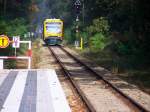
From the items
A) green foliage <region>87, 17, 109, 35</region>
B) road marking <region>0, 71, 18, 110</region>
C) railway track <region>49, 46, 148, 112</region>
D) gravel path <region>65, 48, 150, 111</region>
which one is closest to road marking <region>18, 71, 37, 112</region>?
road marking <region>0, 71, 18, 110</region>

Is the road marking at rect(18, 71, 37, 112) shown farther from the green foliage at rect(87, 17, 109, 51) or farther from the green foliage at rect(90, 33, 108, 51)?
the green foliage at rect(87, 17, 109, 51)

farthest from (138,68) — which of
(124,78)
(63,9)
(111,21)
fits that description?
(63,9)

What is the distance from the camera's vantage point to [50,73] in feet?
73.2

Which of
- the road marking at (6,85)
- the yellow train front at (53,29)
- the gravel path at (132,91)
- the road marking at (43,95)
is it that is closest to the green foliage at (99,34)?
the yellow train front at (53,29)

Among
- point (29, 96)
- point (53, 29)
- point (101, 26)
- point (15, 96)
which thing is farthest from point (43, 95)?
point (53, 29)

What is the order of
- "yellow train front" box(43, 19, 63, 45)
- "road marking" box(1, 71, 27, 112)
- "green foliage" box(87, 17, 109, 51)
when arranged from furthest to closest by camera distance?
"yellow train front" box(43, 19, 63, 45), "green foliage" box(87, 17, 109, 51), "road marking" box(1, 71, 27, 112)

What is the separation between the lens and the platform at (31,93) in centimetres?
1320

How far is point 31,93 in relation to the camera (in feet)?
52.0

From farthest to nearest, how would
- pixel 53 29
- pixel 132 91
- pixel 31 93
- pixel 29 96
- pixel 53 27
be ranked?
pixel 53 27 < pixel 53 29 < pixel 132 91 < pixel 31 93 < pixel 29 96

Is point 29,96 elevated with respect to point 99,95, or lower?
elevated

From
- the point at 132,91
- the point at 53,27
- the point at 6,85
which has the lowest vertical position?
the point at 132,91

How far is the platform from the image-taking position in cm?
1320

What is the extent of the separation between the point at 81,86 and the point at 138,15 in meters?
12.1

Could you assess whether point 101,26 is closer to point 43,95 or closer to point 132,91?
point 132,91
